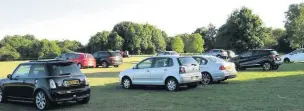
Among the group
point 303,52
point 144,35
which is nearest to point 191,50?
point 144,35

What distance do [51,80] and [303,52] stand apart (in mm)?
32718

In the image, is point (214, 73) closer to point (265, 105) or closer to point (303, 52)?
point (265, 105)

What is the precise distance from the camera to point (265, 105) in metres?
11.2

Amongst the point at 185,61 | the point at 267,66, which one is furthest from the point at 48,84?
the point at 267,66

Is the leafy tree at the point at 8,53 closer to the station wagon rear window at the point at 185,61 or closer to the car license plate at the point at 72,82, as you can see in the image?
the station wagon rear window at the point at 185,61

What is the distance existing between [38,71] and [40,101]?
2.88 ft

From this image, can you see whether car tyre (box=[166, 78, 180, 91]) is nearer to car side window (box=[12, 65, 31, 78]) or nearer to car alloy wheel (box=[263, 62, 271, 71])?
car side window (box=[12, 65, 31, 78])

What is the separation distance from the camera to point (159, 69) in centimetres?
1609

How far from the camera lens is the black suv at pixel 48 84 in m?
11.3

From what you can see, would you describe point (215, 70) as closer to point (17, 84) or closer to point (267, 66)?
point (17, 84)

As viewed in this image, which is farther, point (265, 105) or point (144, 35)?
point (144, 35)

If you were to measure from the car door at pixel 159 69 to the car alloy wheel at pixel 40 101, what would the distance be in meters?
5.73

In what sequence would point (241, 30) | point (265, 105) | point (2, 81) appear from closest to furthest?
1. point (265, 105)
2. point (2, 81)
3. point (241, 30)

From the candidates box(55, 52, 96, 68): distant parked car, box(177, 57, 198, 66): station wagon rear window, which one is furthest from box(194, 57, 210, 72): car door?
box(55, 52, 96, 68): distant parked car
